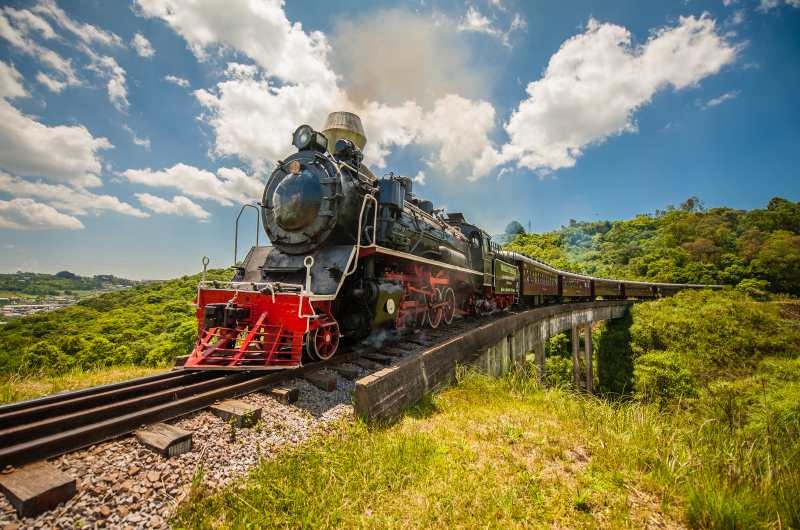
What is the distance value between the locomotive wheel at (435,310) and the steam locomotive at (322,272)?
0.03 metres

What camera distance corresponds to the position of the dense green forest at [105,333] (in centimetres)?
1504

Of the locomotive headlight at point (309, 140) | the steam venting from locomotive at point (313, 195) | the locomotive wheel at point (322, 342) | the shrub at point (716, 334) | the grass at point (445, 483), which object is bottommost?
the shrub at point (716, 334)

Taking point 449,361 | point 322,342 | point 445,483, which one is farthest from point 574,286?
point 445,483

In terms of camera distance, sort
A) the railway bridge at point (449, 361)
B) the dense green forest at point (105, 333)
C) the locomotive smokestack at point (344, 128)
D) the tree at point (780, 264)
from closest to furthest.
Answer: the railway bridge at point (449, 361) → the locomotive smokestack at point (344, 128) → the dense green forest at point (105, 333) → the tree at point (780, 264)

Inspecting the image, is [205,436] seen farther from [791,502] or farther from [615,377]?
[615,377]

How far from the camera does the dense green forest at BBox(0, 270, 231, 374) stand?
15.0 metres

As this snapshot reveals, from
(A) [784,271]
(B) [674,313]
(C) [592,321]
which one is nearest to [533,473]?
(C) [592,321]

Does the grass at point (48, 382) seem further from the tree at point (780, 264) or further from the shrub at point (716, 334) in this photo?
the tree at point (780, 264)

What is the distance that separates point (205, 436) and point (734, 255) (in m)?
70.6

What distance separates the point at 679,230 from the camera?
68125 mm

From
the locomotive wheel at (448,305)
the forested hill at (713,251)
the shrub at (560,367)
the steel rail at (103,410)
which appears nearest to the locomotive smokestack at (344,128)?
the locomotive wheel at (448,305)

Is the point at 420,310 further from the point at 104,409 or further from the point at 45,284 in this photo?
the point at 45,284

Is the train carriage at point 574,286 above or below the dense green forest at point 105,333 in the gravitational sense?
above

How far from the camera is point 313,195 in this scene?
5.95 m
